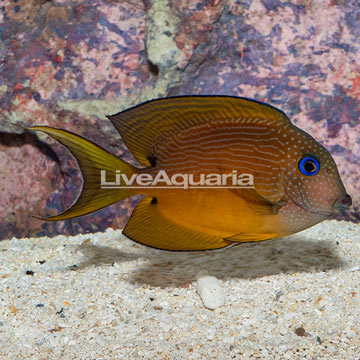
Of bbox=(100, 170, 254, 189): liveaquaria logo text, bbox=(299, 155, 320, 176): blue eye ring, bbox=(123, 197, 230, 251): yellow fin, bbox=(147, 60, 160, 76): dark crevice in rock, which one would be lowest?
bbox=(123, 197, 230, 251): yellow fin

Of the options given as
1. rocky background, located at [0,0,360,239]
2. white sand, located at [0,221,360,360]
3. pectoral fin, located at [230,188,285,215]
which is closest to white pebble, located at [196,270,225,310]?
white sand, located at [0,221,360,360]

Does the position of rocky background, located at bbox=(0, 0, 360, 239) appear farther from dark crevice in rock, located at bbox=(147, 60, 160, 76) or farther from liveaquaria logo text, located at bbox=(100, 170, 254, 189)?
liveaquaria logo text, located at bbox=(100, 170, 254, 189)

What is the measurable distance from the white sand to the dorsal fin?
85 cm

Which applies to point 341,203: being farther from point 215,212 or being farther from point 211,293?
point 211,293

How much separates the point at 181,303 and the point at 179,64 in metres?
2.01

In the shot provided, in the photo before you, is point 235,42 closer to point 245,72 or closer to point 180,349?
point 245,72

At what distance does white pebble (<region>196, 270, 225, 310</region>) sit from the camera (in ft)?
7.65

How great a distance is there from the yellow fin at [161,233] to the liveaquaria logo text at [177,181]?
0.48 feet

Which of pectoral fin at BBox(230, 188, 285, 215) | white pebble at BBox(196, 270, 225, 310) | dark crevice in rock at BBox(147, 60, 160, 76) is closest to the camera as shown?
pectoral fin at BBox(230, 188, 285, 215)

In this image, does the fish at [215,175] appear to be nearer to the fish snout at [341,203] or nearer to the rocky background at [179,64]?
the fish snout at [341,203]

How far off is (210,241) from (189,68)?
77.0 inches

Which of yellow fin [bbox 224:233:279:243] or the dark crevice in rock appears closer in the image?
yellow fin [bbox 224:233:279:243]

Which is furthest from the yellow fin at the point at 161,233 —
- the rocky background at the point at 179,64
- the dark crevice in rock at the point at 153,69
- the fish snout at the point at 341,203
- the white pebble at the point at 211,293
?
the dark crevice in rock at the point at 153,69

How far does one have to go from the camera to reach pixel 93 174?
2090 mm
